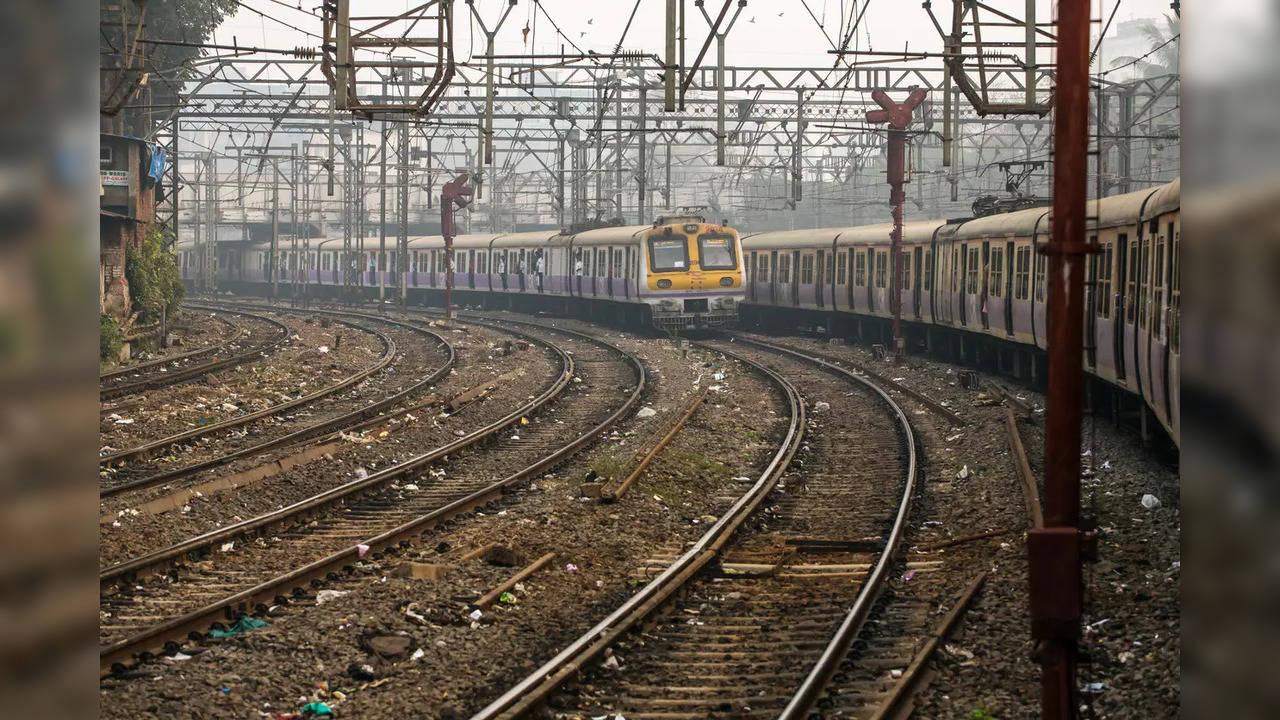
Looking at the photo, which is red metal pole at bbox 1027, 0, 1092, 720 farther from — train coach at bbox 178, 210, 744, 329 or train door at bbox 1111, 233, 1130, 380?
train coach at bbox 178, 210, 744, 329

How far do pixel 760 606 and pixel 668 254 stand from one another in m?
22.5

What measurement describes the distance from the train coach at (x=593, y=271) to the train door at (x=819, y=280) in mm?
1722

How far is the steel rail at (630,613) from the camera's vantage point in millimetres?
5922

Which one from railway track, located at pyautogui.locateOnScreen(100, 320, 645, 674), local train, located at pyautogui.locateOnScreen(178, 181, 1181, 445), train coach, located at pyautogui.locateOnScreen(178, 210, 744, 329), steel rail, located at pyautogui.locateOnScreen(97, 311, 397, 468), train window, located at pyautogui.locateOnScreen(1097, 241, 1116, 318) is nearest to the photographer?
railway track, located at pyautogui.locateOnScreen(100, 320, 645, 674)

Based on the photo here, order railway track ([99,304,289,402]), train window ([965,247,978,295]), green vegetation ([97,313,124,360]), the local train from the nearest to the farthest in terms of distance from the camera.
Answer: the local train
railway track ([99,304,289,402])
train window ([965,247,978,295])
green vegetation ([97,313,124,360])

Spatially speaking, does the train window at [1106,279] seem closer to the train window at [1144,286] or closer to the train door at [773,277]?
the train window at [1144,286]

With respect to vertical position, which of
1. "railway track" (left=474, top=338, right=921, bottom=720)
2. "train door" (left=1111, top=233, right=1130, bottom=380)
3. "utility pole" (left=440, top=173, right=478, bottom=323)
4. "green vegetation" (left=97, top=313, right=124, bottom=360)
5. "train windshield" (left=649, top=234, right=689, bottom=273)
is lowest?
"railway track" (left=474, top=338, right=921, bottom=720)

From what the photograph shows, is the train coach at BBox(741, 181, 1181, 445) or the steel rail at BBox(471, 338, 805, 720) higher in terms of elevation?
the train coach at BBox(741, 181, 1181, 445)

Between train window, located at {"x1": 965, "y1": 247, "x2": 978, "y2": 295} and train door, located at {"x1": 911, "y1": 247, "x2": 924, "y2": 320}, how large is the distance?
2896mm

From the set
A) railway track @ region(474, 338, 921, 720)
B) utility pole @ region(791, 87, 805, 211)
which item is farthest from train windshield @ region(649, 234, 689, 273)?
railway track @ region(474, 338, 921, 720)

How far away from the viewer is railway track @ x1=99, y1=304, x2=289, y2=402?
60.1ft

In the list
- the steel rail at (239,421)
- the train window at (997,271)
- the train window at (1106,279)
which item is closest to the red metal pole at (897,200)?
the train window at (997,271)

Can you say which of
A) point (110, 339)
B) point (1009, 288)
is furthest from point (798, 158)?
point (110, 339)

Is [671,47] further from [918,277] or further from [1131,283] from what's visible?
[918,277]
